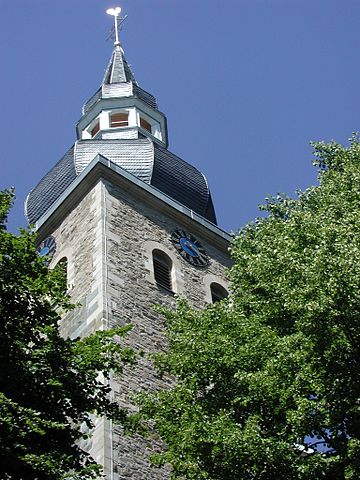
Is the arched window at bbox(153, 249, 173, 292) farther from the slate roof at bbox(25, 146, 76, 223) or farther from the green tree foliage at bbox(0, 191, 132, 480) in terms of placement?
the green tree foliage at bbox(0, 191, 132, 480)

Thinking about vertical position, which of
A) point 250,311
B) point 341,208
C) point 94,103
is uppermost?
point 94,103

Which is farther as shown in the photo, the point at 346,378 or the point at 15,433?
the point at 346,378

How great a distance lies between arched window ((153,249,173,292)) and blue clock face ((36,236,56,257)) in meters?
3.15

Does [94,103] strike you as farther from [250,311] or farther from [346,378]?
[346,378]

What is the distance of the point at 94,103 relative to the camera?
36.3 m

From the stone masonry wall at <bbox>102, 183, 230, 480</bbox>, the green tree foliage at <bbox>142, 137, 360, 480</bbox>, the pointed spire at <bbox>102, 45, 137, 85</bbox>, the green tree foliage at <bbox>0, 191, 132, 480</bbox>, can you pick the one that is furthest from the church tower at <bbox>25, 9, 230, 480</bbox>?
the green tree foliage at <bbox>0, 191, 132, 480</bbox>

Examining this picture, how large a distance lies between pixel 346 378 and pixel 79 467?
3817 mm

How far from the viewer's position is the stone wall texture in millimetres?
18938

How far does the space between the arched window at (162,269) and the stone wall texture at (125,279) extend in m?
0.19

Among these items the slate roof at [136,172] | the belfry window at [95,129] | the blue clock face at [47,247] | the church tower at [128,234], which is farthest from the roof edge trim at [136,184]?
the belfry window at [95,129]

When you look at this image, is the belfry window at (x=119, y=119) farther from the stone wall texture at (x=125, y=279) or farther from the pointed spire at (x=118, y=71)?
the stone wall texture at (x=125, y=279)

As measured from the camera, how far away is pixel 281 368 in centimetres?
1381

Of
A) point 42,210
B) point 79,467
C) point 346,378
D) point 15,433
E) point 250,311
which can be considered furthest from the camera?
point 42,210

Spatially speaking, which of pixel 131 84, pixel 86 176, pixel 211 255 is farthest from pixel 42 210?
pixel 131 84
